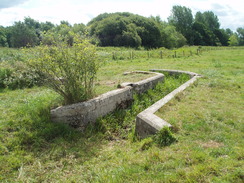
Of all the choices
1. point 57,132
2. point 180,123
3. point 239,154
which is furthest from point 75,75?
point 239,154

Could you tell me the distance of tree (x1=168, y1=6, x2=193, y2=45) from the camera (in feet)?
231

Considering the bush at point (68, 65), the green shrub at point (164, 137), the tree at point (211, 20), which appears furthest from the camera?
the tree at point (211, 20)

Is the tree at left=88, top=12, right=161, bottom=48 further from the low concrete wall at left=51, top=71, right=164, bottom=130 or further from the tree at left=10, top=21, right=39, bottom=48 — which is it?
the low concrete wall at left=51, top=71, right=164, bottom=130

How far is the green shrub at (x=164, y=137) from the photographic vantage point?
380 centimetres

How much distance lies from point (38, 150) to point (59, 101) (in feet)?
6.04

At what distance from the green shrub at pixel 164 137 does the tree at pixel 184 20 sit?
72.4 metres

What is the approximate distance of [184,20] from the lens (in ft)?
234

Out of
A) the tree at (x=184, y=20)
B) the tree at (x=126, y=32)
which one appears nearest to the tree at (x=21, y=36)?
the tree at (x=126, y=32)

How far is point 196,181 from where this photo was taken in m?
2.58

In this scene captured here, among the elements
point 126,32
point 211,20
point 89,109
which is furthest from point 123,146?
point 211,20

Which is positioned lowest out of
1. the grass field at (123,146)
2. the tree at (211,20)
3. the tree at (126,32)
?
the grass field at (123,146)

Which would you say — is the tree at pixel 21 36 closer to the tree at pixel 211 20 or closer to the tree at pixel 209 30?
the tree at pixel 209 30

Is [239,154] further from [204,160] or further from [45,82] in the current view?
[45,82]

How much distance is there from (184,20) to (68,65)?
74.3m
